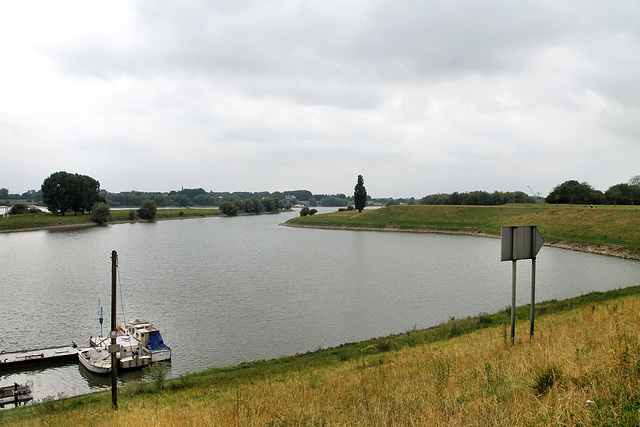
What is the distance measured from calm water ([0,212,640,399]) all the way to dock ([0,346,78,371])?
552 millimetres

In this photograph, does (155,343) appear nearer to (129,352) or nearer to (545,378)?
(129,352)

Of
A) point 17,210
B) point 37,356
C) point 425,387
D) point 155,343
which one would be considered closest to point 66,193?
point 17,210

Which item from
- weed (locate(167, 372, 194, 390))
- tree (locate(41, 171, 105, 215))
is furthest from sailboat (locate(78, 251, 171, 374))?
tree (locate(41, 171, 105, 215))

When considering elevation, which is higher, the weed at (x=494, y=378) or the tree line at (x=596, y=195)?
the tree line at (x=596, y=195)

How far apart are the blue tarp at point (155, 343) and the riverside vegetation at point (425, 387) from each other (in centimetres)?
455

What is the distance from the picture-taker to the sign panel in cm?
971

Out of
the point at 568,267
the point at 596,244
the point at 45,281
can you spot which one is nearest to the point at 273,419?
the point at 45,281

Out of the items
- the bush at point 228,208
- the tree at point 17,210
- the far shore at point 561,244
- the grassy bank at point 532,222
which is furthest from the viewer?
the bush at point 228,208

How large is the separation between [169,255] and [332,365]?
46.6 meters

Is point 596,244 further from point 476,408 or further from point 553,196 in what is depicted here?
point 476,408

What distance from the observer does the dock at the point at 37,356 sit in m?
20.0

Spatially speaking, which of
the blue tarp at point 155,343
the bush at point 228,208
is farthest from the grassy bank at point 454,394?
the bush at point 228,208

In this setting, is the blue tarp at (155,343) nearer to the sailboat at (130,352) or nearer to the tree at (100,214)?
the sailboat at (130,352)

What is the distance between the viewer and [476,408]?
5.83 meters
